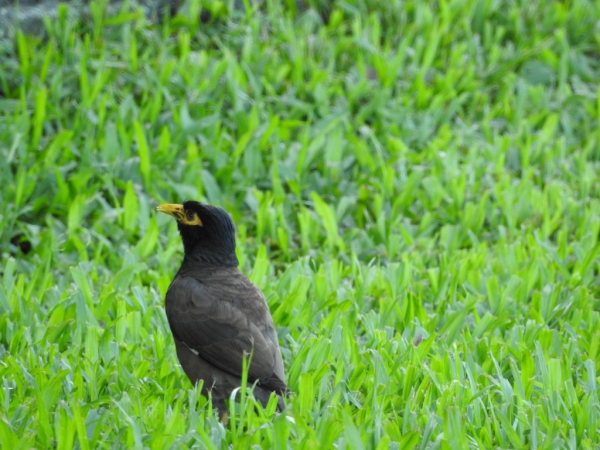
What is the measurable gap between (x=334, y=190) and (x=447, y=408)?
2918 mm

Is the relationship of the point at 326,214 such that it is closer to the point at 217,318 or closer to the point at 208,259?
the point at 208,259

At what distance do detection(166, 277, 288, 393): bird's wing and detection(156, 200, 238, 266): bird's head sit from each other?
176 millimetres

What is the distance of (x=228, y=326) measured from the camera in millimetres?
3875

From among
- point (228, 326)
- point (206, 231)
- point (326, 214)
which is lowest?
point (326, 214)

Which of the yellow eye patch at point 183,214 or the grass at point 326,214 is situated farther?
the yellow eye patch at point 183,214

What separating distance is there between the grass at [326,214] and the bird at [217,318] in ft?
0.50

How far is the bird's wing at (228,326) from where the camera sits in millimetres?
3717

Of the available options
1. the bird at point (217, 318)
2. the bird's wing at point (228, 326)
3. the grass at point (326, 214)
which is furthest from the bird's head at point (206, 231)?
the grass at point (326, 214)

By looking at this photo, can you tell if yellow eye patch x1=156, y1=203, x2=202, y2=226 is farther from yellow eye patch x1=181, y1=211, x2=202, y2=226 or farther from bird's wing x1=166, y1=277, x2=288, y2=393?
bird's wing x1=166, y1=277, x2=288, y2=393

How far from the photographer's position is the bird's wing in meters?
3.72

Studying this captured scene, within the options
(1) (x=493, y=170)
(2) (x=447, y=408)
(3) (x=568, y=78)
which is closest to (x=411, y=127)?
(1) (x=493, y=170)

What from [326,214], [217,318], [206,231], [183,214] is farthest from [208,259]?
[326,214]

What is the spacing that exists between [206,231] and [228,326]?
0.58m

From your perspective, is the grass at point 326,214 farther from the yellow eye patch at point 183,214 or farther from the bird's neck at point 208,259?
the yellow eye patch at point 183,214
